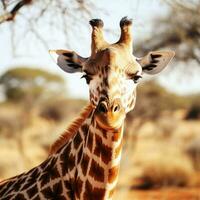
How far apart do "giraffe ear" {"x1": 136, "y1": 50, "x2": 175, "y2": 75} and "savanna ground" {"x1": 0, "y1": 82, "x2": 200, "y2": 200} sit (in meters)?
9.06

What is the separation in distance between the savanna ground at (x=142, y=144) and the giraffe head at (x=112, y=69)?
9.16 meters

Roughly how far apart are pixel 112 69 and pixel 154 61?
698 millimetres

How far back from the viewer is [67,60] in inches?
197

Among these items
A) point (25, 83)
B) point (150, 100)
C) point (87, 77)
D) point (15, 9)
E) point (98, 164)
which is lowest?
point (98, 164)

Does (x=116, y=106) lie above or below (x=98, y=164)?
above

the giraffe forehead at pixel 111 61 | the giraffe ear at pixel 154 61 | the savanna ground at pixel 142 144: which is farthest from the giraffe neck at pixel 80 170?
the savanna ground at pixel 142 144

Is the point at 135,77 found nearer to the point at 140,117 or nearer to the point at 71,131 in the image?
the point at 71,131

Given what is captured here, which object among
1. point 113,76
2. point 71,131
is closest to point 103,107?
point 113,76

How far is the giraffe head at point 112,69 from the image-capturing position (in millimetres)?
4273

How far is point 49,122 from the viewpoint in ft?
144

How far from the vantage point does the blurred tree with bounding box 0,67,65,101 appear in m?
38.9

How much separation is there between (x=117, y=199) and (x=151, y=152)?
16677 millimetres

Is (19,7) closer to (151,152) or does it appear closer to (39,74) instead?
(151,152)

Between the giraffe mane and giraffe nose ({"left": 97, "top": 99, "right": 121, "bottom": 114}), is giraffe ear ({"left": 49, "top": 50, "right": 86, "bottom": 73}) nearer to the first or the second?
the giraffe mane
